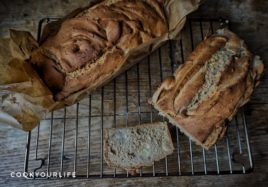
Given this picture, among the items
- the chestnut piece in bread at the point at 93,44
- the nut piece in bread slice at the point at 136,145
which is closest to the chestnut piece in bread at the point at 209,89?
the nut piece in bread slice at the point at 136,145

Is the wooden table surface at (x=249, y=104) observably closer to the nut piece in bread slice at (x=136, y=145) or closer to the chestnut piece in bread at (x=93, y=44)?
the nut piece in bread slice at (x=136, y=145)

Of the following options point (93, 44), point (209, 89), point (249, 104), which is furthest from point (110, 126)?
point (249, 104)

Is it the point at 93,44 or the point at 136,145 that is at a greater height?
the point at 93,44

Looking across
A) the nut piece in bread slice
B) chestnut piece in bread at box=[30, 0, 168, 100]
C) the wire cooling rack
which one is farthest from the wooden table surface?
chestnut piece in bread at box=[30, 0, 168, 100]

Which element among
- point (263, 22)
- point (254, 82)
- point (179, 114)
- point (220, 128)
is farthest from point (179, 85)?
point (263, 22)

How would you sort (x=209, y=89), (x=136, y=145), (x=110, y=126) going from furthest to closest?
1. (x=110, y=126)
2. (x=136, y=145)
3. (x=209, y=89)

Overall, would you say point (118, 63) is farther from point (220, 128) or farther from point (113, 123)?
point (220, 128)

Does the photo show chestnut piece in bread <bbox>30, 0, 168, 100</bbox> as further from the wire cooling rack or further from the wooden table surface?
the wooden table surface

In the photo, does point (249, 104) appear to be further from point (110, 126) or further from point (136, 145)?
point (110, 126)
